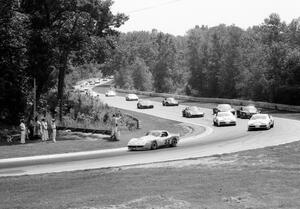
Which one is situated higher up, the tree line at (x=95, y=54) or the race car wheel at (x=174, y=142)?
the tree line at (x=95, y=54)

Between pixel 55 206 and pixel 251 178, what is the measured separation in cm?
729

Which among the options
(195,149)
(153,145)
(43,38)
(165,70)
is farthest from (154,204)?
(165,70)

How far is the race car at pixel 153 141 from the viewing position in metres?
30.8

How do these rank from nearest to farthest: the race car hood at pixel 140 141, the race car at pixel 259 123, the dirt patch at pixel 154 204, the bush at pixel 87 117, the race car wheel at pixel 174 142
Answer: the dirt patch at pixel 154 204 → the race car hood at pixel 140 141 → the race car wheel at pixel 174 142 → the race car at pixel 259 123 → the bush at pixel 87 117

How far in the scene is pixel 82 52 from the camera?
42219 millimetres

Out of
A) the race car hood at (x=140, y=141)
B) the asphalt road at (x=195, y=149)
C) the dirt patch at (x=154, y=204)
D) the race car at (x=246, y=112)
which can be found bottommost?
the asphalt road at (x=195, y=149)

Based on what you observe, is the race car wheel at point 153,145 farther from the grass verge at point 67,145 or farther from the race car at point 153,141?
the grass verge at point 67,145

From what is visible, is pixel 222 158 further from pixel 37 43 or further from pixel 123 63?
pixel 123 63

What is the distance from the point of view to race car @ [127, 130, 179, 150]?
30772 millimetres

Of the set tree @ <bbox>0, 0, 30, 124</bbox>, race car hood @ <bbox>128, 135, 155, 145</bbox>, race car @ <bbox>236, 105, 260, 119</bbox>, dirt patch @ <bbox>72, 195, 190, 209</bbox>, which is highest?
tree @ <bbox>0, 0, 30, 124</bbox>

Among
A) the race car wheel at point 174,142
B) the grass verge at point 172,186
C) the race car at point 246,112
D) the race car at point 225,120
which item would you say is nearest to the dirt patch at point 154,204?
the grass verge at point 172,186

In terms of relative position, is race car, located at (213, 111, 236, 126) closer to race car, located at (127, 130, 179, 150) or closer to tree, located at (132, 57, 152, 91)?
race car, located at (127, 130, 179, 150)

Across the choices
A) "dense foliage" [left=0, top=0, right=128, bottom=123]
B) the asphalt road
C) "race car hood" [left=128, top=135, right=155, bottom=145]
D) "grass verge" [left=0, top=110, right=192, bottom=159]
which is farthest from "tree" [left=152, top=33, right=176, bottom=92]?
"race car hood" [left=128, top=135, right=155, bottom=145]

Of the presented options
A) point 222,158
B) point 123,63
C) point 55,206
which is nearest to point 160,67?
point 123,63
